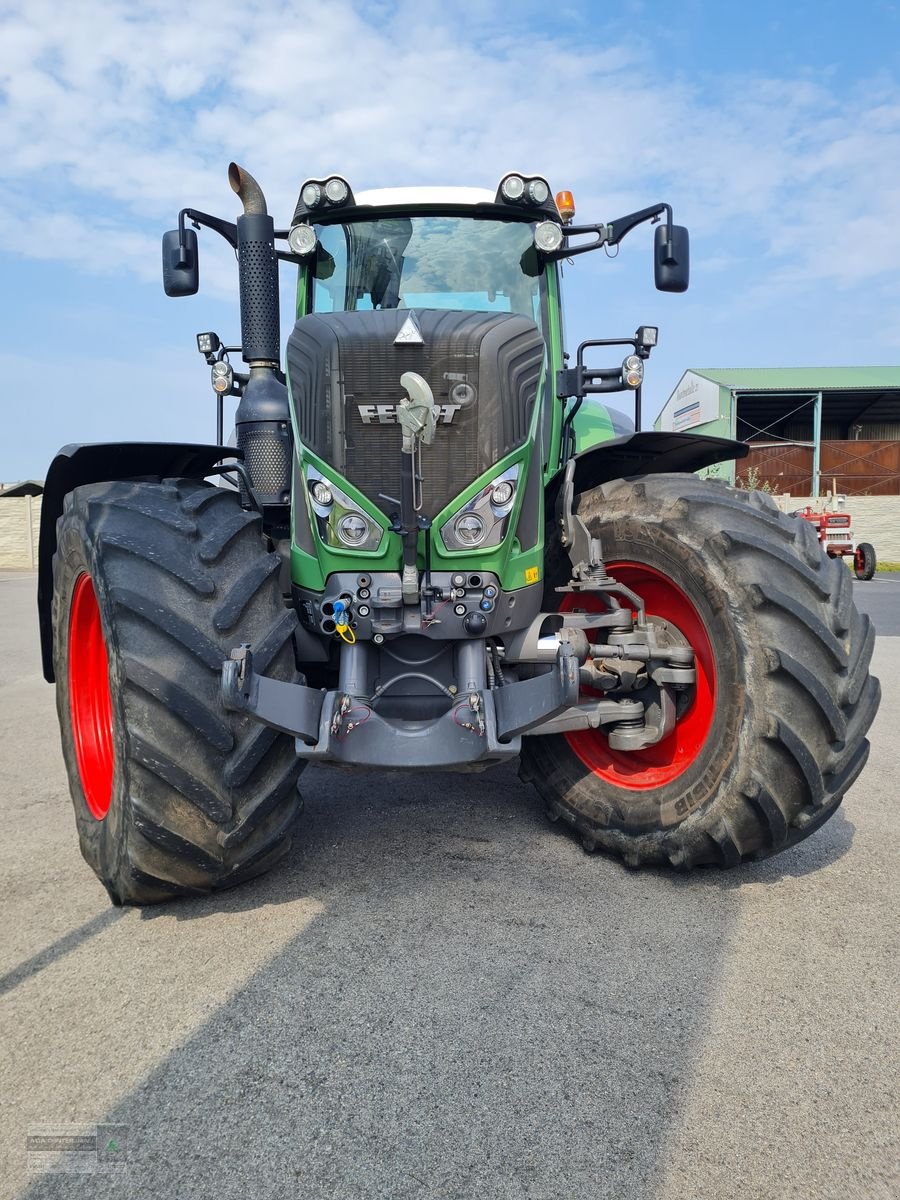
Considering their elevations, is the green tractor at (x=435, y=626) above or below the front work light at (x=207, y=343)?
below

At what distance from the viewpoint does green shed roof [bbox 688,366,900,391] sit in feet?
97.9

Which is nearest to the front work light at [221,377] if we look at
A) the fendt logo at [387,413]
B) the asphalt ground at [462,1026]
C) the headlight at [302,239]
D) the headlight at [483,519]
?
the headlight at [302,239]

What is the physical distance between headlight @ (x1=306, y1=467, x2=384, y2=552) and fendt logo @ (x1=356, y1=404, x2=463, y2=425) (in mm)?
239

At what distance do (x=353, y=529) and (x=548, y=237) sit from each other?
1.50m

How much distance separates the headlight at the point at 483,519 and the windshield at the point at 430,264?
1107 millimetres

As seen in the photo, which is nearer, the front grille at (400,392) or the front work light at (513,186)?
the front grille at (400,392)

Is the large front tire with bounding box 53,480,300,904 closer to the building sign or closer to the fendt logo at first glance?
the fendt logo

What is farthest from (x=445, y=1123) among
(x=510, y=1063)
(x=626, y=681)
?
(x=626, y=681)

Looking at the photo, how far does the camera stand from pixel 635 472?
11.4 ft

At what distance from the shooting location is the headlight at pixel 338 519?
8.68 feet

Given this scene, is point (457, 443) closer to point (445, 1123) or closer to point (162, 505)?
point (162, 505)

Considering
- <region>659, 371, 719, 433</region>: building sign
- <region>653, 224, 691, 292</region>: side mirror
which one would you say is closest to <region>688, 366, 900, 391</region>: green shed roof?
<region>659, 371, 719, 433</region>: building sign

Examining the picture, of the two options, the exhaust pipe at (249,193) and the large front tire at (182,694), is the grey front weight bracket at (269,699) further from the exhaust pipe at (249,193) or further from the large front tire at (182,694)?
the exhaust pipe at (249,193)

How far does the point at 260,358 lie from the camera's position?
3.49 m
